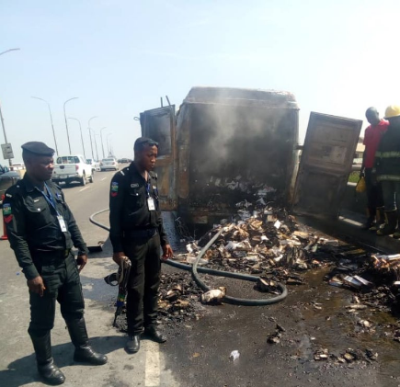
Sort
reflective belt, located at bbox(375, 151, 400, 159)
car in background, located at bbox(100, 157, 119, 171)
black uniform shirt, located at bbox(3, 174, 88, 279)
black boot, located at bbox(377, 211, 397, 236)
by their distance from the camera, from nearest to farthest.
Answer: black uniform shirt, located at bbox(3, 174, 88, 279)
reflective belt, located at bbox(375, 151, 400, 159)
black boot, located at bbox(377, 211, 397, 236)
car in background, located at bbox(100, 157, 119, 171)

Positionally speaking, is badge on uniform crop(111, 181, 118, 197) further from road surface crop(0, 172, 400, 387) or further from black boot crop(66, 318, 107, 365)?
road surface crop(0, 172, 400, 387)

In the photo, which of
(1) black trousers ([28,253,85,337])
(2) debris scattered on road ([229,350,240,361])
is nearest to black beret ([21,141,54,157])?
(1) black trousers ([28,253,85,337])

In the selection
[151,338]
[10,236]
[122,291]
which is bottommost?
[151,338]

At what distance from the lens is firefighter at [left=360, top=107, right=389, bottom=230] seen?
5.73 metres

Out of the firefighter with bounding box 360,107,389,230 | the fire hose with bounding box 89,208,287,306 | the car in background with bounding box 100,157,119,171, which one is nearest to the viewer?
the fire hose with bounding box 89,208,287,306

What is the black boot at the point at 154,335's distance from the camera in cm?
335

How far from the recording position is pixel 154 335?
3375 mm

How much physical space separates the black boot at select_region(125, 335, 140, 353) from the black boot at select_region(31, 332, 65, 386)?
59cm

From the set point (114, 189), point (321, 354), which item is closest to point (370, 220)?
point (321, 354)

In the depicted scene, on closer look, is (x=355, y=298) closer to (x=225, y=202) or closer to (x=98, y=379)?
(x=98, y=379)

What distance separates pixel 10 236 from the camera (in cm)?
262

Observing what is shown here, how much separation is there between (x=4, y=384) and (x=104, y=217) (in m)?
7.04

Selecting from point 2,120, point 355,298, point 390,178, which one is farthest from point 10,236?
point 2,120

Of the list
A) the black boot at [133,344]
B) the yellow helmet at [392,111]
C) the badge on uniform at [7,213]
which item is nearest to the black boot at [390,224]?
the yellow helmet at [392,111]
